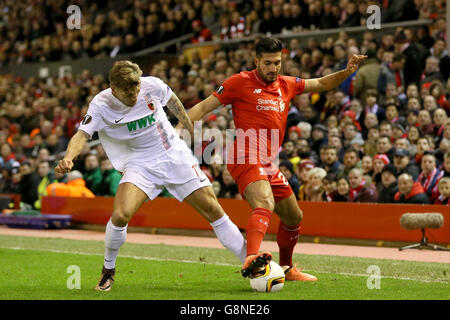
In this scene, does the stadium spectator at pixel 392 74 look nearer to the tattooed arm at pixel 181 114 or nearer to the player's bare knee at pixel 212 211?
the tattooed arm at pixel 181 114

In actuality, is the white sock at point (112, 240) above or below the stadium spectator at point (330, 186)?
above

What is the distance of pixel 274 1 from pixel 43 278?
14.0m

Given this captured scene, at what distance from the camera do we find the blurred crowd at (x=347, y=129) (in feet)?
46.2

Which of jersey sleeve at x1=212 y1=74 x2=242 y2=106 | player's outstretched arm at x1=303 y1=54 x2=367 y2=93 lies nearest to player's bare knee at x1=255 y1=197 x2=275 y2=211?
jersey sleeve at x1=212 y1=74 x2=242 y2=106

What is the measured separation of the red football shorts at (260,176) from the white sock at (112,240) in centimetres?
126

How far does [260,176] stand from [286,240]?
109cm

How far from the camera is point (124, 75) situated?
25.6 ft

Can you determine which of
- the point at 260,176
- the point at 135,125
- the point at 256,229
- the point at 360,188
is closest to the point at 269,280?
the point at 256,229

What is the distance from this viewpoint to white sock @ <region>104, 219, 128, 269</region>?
7918 mm

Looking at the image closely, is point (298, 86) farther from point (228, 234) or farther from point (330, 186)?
point (330, 186)

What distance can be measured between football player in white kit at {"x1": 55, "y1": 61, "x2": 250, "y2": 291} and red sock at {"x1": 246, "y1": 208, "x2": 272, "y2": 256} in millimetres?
240

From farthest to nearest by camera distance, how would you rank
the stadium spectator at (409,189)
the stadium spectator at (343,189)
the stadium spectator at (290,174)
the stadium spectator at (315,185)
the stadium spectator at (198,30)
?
the stadium spectator at (198,30) → the stadium spectator at (290,174) → the stadium spectator at (315,185) → the stadium spectator at (343,189) → the stadium spectator at (409,189)

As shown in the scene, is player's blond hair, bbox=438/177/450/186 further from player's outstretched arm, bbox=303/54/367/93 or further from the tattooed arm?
the tattooed arm

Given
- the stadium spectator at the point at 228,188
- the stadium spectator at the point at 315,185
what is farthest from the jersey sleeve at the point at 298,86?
the stadium spectator at the point at 228,188
